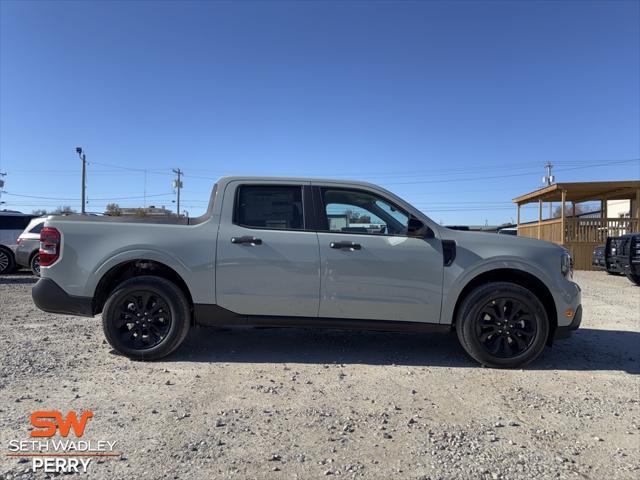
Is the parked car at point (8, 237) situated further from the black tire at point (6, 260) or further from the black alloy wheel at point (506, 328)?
the black alloy wheel at point (506, 328)

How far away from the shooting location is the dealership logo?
8.38 feet

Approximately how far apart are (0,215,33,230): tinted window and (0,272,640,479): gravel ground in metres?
9.19

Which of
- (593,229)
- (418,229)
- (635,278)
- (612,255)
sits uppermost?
(593,229)

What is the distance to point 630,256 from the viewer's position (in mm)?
10922

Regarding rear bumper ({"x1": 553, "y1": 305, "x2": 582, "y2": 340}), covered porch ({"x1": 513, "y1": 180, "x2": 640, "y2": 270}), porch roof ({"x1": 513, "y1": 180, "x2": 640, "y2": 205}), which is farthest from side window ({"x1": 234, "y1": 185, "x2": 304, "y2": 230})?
porch roof ({"x1": 513, "y1": 180, "x2": 640, "y2": 205})

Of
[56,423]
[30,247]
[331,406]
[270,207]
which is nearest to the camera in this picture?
[56,423]

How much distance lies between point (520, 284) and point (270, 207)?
2729mm

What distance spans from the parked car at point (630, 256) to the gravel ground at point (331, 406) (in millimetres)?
6819

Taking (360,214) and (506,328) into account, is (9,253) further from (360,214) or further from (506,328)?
(506,328)

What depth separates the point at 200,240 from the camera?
442 cm

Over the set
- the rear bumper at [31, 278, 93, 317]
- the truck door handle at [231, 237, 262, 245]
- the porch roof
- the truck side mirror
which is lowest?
the rear bumper at [31, 278, 93, 317]

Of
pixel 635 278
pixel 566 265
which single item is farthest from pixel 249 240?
pixel 635 278

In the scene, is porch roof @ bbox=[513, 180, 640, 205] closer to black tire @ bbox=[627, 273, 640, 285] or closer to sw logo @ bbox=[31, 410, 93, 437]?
black tire @ bbox=[627, 273, 640, 285]

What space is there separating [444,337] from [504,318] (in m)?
1.35
